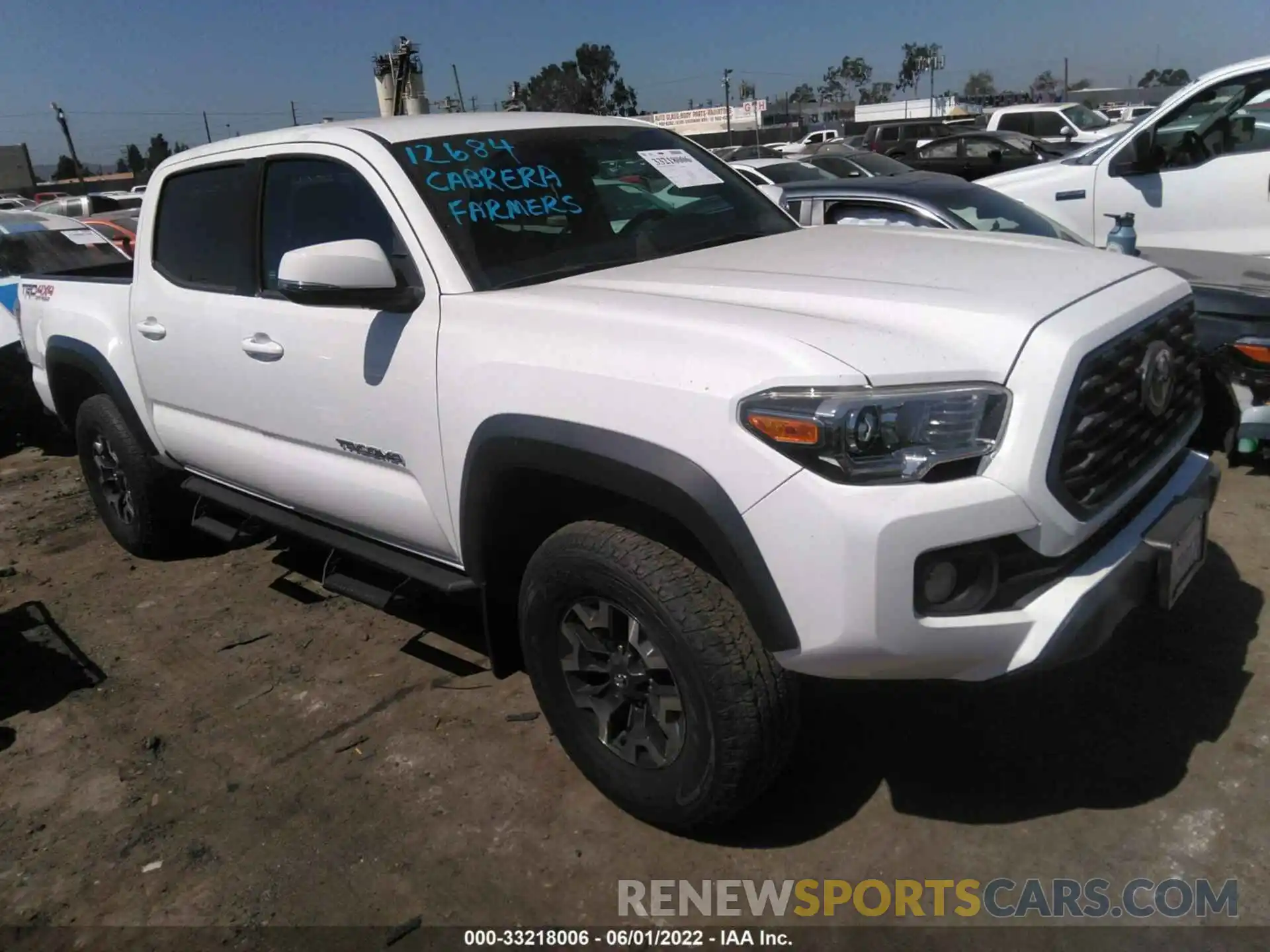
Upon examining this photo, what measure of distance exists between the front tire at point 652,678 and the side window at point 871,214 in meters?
3.92

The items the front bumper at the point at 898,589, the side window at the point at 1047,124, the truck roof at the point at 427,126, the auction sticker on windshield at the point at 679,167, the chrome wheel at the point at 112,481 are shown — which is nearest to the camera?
the front bumper at the point at 898,589

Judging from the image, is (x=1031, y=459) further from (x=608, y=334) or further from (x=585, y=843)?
(x=585, y=843)

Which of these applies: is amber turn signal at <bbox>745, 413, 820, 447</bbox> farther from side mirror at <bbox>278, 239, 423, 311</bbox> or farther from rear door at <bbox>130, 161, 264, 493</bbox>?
rear door at <bbox>130, 161, 264, 493</bbox>

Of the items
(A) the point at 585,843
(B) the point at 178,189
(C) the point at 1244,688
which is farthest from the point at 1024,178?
(A) the point at 585,843

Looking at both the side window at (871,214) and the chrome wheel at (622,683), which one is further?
the side window at (871,214)

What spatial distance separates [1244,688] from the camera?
3174mm

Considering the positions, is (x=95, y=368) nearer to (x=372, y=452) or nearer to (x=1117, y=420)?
(x=372, y=452)

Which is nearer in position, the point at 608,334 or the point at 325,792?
the point at 608,334

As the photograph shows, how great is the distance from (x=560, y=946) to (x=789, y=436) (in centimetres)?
139

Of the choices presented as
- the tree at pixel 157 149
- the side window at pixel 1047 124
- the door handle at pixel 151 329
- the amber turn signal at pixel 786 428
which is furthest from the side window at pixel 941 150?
→ the tree at pixel 157 149

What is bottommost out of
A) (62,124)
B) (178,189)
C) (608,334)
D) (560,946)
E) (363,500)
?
(560,946)

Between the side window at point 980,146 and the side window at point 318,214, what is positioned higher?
the side window at point 318,214

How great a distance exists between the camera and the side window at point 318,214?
3.16 meters

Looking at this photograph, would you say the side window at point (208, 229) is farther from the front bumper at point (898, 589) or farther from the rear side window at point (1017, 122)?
the rear side window at point (1017, 122)
